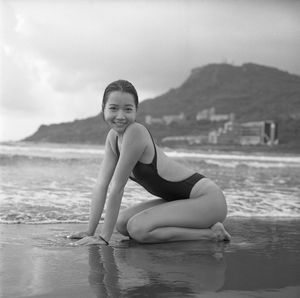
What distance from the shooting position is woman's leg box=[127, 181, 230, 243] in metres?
3.14

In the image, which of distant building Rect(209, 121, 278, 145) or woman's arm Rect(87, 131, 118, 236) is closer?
woman's arm Rect(87, 131, 118, 236)

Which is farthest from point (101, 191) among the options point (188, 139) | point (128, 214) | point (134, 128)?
point (188, 139)

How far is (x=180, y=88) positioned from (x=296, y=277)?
9115 cm

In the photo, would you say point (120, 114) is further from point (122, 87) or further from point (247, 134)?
point (247, 134)

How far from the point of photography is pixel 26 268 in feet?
7.29

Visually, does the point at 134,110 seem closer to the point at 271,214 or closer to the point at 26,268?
the point at 26,268

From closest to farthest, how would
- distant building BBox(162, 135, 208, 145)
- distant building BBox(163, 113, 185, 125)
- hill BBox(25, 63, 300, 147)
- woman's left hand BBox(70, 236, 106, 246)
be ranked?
woman's left hand BBox(70, 236, 106, 246) → distant building BBox(162, 135, 208, 145) → hill BBox(25, 63, 300, 147) → distant building BBox(163, 113, 185, 125)

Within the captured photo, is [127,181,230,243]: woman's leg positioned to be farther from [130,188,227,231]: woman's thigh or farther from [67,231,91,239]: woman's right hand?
[67,231,91,239]: woman's right hand

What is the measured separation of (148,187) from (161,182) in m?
0.15

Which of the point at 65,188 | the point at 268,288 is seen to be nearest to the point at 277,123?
the point at 65,188

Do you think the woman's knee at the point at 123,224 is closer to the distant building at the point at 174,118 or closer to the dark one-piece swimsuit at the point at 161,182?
the dark one-piece swimsuit at the point at 161,182

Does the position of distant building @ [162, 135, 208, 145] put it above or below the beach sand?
above

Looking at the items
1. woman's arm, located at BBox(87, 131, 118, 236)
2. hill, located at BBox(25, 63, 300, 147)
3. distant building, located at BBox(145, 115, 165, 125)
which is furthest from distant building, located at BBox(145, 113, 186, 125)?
woman's arm, located at BBox(87, 131, 118, 236)

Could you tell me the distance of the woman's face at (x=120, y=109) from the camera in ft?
9.80
